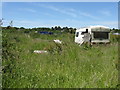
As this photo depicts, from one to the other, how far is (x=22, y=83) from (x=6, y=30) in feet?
6.53

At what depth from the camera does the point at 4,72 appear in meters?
5.14

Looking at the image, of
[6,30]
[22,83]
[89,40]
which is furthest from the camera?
[89,40]

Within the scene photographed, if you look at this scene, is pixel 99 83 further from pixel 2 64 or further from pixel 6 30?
pixel 6 30

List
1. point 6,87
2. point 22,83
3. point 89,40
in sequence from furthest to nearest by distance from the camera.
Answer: point 89,40
point 22,83
point 6,87

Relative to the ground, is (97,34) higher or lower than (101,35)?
higher

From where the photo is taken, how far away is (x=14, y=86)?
15.5 ft

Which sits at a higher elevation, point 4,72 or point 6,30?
point 6,30

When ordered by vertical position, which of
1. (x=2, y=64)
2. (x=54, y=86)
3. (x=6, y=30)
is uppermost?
(x=6, y=30)

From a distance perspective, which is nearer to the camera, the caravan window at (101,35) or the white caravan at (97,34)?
the white caravan at (97,34)

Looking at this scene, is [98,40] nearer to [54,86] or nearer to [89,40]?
[89,40]

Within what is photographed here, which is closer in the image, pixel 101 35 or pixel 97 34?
pixel 97 34

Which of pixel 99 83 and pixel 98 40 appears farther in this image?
pixel 98 40

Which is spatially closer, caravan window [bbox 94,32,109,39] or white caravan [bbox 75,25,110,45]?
white caravan [bbox 75,25,110,45]

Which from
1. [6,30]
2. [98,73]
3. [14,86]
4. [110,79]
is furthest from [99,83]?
[6,30]
